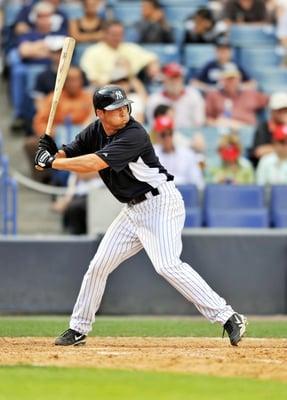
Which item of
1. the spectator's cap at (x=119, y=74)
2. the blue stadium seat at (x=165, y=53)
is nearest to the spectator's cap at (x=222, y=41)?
the blue stadium seat at (x=165, y=53)

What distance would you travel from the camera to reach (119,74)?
14.6 meters

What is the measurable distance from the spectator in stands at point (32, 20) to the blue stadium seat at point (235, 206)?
4.04m

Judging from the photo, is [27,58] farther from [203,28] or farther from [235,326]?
[235,326]

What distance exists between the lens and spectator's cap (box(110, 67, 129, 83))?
14.3 meters

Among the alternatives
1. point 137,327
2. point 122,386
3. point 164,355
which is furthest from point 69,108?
point 122,386

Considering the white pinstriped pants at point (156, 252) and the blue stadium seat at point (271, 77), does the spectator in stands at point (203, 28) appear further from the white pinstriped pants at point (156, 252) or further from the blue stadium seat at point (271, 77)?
the white pinstriped pants at point (156, 252)

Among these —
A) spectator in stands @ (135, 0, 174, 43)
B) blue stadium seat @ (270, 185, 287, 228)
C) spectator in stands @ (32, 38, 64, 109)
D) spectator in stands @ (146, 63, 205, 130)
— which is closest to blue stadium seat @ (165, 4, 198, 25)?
spectator in stands @ (135, 0, 174, 43)

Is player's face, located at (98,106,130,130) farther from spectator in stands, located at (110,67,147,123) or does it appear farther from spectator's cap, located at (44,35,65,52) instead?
spectator's cap, located at (44,35,65,52)

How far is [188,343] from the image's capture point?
9.05 m

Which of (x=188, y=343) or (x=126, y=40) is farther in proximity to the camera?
(x=126, y=40)

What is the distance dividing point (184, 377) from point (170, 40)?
9.92 meters

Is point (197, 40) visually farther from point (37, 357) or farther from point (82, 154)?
point (37, 357)

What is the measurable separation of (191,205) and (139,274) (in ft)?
3.66

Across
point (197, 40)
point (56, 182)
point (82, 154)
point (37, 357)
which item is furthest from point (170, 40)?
point (37, 357)
